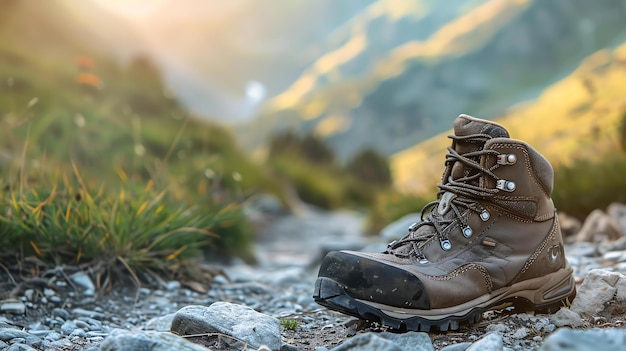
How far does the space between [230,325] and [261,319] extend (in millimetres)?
121

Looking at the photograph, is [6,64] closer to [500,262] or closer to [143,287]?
[143,287]

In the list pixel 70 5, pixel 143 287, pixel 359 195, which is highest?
pixel 70 5

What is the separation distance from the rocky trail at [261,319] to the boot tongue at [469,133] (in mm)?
557

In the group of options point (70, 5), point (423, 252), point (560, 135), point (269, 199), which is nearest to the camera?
point (423, 252)

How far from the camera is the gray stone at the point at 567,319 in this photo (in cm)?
233

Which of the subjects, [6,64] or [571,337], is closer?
[571,337]

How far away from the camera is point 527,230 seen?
2369 mm

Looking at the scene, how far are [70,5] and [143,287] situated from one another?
63.8 feet

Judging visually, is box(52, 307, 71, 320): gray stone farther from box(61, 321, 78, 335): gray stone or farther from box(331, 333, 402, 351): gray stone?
box(331, 333, 402, 351): gray stone

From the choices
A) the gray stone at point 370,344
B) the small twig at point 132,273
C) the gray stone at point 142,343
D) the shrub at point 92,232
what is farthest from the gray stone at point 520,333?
the shrub at point 92,232

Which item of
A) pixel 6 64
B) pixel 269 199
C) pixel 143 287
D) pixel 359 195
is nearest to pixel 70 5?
pixel 6 64

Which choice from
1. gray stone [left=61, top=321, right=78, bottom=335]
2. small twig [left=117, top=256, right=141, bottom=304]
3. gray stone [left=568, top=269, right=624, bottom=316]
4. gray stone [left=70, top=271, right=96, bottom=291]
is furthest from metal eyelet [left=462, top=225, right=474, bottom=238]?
gray stone [left=70, top=271, right=96, bottom=291]

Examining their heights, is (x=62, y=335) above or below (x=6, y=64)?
below

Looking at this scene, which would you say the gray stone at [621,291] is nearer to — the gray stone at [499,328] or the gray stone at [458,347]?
the gray stone at [499,328]
